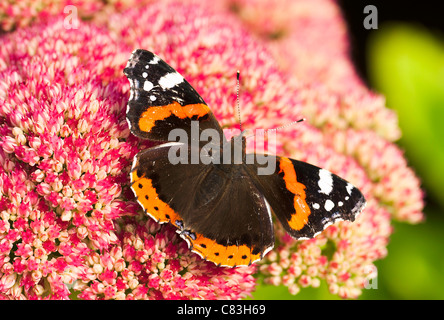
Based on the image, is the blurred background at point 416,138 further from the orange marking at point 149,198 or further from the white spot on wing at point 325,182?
the orange marking at point 149,198

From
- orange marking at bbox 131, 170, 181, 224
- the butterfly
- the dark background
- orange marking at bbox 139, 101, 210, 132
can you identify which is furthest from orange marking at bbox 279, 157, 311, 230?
the dark background

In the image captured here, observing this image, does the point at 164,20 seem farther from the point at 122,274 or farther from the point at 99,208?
the point at 122,274

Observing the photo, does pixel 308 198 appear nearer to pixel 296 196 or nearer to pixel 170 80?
pixel 296 196

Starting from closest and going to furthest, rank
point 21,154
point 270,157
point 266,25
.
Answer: point 21,154 < point 270,157 < point 266,25

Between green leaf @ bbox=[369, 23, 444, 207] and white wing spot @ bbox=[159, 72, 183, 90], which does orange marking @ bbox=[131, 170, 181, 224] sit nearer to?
white wing spot @ bbox=[159, 72, 183, 90]

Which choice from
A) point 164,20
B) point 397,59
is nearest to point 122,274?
point 164,20

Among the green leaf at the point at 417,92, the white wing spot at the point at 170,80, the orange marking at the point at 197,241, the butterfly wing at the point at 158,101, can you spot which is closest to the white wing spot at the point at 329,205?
the orange marking at the point at 197,241

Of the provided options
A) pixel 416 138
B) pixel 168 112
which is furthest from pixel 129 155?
pixel 416 138
